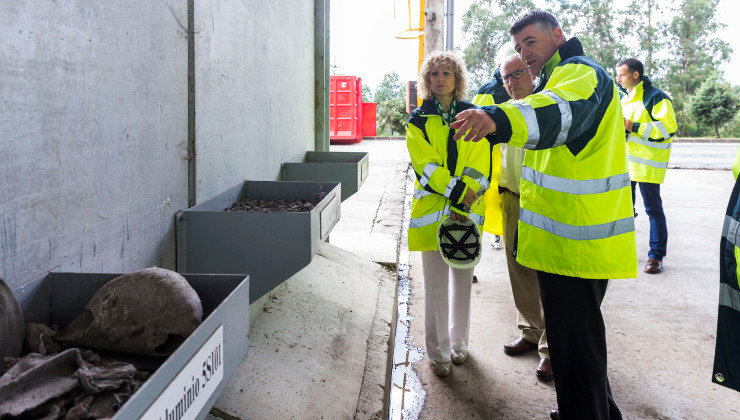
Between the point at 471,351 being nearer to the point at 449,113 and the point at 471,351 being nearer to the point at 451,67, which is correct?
the point at 449,113

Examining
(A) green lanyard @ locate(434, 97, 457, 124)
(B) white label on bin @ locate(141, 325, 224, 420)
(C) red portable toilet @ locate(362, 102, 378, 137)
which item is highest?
(C) red portable toilet @ locate(362, 102, 378, 137)

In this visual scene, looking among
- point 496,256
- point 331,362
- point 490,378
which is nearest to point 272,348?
point 331,362

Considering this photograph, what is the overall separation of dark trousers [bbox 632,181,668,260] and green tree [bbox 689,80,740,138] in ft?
81.4

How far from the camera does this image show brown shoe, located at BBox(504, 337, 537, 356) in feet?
11.9

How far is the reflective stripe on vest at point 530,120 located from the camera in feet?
6.14

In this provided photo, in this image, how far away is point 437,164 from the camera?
318 centimetres

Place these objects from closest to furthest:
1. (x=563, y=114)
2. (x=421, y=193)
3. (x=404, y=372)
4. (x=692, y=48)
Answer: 1. (x=563, y=114)
2. (x=421, y=193)
3. (x=404, y=372)
4. (x=692, y=48)

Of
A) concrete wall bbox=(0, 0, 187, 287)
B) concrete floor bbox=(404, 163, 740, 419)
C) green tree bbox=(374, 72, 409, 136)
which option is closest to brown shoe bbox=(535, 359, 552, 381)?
concrete floor bbox=(404, 163, 740, 419)

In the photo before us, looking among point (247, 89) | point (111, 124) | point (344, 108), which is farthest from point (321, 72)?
point (344, 108)

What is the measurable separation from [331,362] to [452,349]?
0.85m

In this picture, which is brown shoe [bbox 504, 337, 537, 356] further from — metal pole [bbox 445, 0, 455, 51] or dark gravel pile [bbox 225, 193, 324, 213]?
metal pole [bbox 445, 0, 455, 51]

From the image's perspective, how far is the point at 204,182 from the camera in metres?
2.53

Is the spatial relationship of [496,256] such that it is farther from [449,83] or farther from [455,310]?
[449,83]

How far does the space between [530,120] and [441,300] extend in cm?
167
